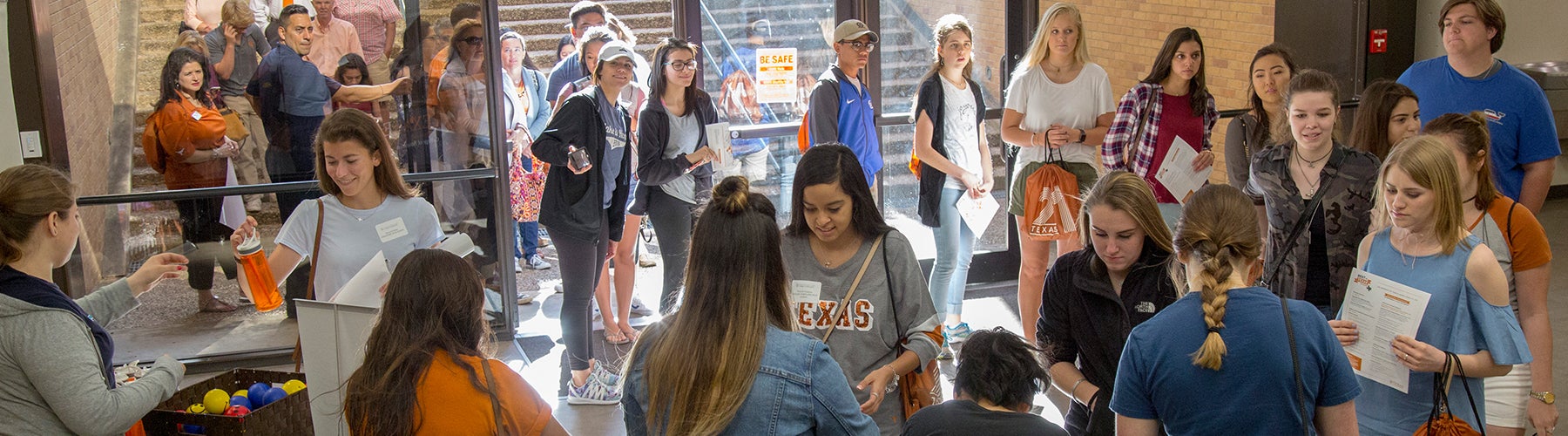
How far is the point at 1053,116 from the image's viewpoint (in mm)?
5301

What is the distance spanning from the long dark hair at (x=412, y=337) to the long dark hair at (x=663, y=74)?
2.81 m

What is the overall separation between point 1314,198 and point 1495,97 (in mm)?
1683

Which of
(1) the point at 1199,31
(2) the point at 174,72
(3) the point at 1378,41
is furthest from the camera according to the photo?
(1) the point at 1199,31

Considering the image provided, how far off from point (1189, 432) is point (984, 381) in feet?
1.30

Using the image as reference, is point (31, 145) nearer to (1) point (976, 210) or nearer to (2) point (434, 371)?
(2) point (434, 371)

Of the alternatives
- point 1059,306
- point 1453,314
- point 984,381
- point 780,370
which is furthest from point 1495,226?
point 780,370

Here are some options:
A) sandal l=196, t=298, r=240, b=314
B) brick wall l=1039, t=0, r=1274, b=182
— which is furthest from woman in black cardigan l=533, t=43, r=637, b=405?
brick wall l=1039, t=0, r=1274, b=182

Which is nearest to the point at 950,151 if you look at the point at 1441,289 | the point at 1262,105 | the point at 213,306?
the point at 1262,105

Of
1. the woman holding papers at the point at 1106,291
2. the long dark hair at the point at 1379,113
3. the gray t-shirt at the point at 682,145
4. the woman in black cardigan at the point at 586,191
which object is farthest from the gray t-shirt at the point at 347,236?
the long dark hair at the point at 1379,113

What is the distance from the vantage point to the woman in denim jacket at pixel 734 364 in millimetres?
2113

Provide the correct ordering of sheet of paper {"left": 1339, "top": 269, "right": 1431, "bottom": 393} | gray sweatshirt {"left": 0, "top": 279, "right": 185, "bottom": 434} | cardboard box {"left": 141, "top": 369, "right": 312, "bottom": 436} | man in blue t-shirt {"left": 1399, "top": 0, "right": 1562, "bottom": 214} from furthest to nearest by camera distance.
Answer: man in blue t-shirt {"left": 1399, "top": 0, "right": 1562, "bottom": 214}
cardboard box {"left": 141, "top": 369, "right": 312, "bottom": 436}
sheet of paper {"left": 1339, "top": 269, "right": 1431, "bottom": 393}
gray sweatshirt {"left": 0, "top": 279, "right": 185, "bottom": 434}

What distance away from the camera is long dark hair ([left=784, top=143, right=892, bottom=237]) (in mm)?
2998

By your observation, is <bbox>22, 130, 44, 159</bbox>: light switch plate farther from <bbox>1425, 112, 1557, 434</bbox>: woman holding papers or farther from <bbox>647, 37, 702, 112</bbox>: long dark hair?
<bbox>1425, 112, 1557, 434</bbox>: woman holding papers

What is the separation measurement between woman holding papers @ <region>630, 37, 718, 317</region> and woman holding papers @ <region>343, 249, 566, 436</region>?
105 inches
